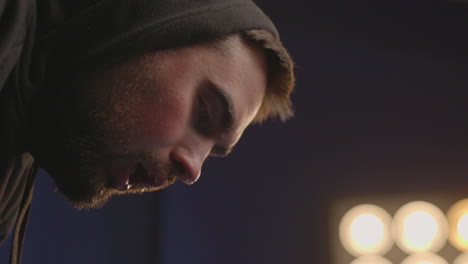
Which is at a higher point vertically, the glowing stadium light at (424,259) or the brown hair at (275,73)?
the brown hair at (275,73)

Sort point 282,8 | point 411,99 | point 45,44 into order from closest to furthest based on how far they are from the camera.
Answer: point 45,44
point 282,8
point 411,99

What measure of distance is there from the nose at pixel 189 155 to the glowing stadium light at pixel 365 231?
974mm

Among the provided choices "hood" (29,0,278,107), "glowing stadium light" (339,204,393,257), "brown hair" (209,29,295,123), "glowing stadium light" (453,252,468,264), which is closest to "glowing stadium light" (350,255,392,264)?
"glowing stadium light" (339,204,393,257)

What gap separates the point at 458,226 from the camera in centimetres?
180

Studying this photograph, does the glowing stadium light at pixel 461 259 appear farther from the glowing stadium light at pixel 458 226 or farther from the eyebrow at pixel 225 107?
the eyebrow at pixel 225 107

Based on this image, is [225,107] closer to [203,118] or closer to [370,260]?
[203,118]

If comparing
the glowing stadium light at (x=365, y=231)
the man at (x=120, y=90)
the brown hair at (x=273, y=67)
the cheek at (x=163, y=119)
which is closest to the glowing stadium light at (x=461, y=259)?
the glowing stadium light at (x=365, y=231)

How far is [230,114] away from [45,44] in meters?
0.30

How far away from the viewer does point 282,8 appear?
1.89 meters

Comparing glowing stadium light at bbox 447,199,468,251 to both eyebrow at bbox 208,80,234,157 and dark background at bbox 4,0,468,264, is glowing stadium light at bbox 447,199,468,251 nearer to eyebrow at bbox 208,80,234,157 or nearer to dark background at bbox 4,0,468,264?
dark background at bbox 4,0,468,264

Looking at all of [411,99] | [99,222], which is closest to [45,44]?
[99,222]

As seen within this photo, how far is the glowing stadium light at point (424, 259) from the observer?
178 cm

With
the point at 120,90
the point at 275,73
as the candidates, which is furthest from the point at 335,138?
the point at 120,90

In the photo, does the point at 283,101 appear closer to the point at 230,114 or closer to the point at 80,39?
the point at 230,114
